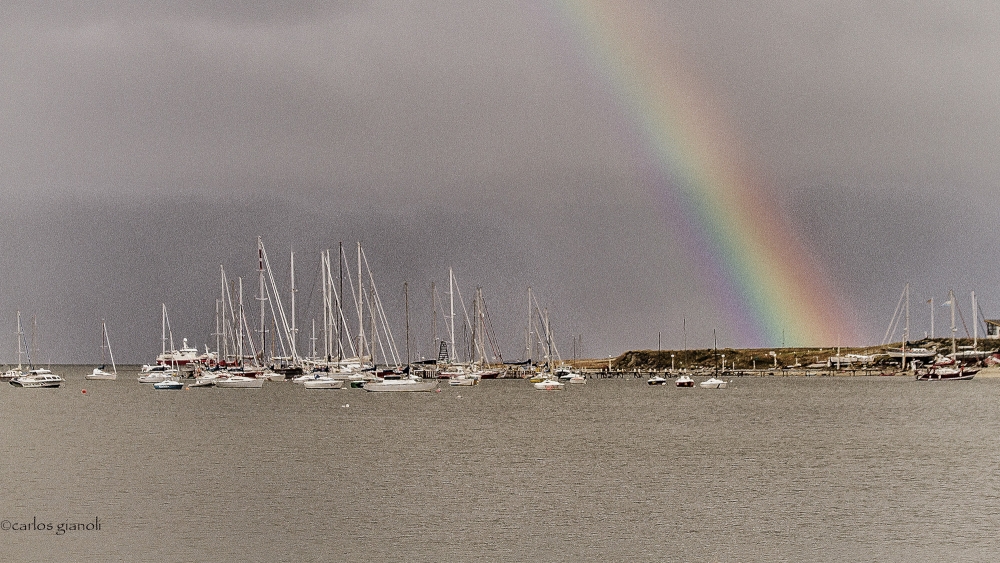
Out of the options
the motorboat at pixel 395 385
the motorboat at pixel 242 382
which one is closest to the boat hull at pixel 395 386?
the motorboat at pixel 395 385

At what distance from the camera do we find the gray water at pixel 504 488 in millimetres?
34781

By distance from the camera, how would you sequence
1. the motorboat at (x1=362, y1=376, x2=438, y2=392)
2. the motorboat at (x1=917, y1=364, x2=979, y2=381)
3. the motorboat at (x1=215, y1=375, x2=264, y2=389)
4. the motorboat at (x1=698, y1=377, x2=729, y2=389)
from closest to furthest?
the motorboat at (x1=362, y1=376, x2=438, y2=392), the motorboat at (x1=215, y1=375, x2=264, y2=389), the motorboat at (x1=698, y1=377, x2=729, y2=389), the motorboat at (x1=917, y1=364, x2=979, y2=381)

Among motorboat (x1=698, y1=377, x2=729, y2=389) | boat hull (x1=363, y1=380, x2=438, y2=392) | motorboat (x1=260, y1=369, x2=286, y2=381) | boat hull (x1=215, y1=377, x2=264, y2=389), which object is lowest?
motorboat (x1=698, y1=377, x2=729, y2=389)

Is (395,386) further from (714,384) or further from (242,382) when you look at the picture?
(714,384)

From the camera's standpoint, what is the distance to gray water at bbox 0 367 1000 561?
3478cm

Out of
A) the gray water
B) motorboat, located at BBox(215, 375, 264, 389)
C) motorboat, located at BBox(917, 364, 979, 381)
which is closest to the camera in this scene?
the gray water

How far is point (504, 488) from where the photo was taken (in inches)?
1875

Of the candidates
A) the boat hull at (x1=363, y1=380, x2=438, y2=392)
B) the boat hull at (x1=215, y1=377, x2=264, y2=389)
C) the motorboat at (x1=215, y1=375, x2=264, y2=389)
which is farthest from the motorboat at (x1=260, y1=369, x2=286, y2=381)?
the boat hull at (x1=363, y1=380, x2=438, y2=392)

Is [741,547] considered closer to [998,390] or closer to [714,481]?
[714,481]

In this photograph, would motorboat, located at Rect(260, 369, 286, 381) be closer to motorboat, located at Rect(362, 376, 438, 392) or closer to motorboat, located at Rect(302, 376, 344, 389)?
motorboat, located at Rect(302, 376, 344, 389)

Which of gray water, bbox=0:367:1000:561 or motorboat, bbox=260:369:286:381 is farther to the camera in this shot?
motorboat, bbox=260:369:286:381

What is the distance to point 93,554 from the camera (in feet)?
110

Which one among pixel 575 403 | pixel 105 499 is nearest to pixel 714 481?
pixel 105 499

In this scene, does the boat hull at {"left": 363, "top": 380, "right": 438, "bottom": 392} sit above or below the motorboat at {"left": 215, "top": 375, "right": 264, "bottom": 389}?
below
